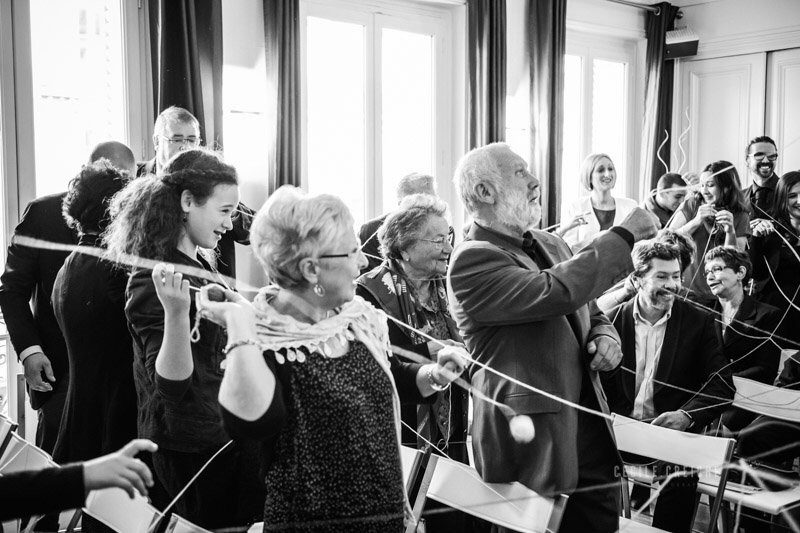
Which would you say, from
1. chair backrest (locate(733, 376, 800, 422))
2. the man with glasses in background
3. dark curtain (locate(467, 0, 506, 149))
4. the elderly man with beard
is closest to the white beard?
the elderly man with beard

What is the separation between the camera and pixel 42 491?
1.28 meters

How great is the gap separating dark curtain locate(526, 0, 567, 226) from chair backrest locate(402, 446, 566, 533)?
4755 millimetres

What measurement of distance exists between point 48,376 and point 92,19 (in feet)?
7.94

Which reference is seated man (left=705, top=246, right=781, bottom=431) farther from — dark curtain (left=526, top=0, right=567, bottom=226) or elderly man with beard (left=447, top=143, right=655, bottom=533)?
dark curtain (left=526, top=0, right=567, bottom=226)

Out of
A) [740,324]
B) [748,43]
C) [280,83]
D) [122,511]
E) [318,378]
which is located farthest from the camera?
[748,43]

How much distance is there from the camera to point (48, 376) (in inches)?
123

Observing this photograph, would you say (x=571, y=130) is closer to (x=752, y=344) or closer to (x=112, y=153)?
(x=752, y=344)

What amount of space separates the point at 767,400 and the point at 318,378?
8.08 feet

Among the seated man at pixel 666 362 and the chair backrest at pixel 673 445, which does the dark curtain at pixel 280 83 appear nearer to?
the seated man at pixel 666 362

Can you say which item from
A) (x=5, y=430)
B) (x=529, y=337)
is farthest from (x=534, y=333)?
(x=5, y=430)

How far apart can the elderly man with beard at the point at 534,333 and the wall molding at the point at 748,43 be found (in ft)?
19.5

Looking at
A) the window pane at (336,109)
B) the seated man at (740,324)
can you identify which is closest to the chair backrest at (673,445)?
the seated man at (740,324)

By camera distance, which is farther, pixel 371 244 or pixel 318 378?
pixel 371 244

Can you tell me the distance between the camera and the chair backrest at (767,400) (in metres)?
3.38
